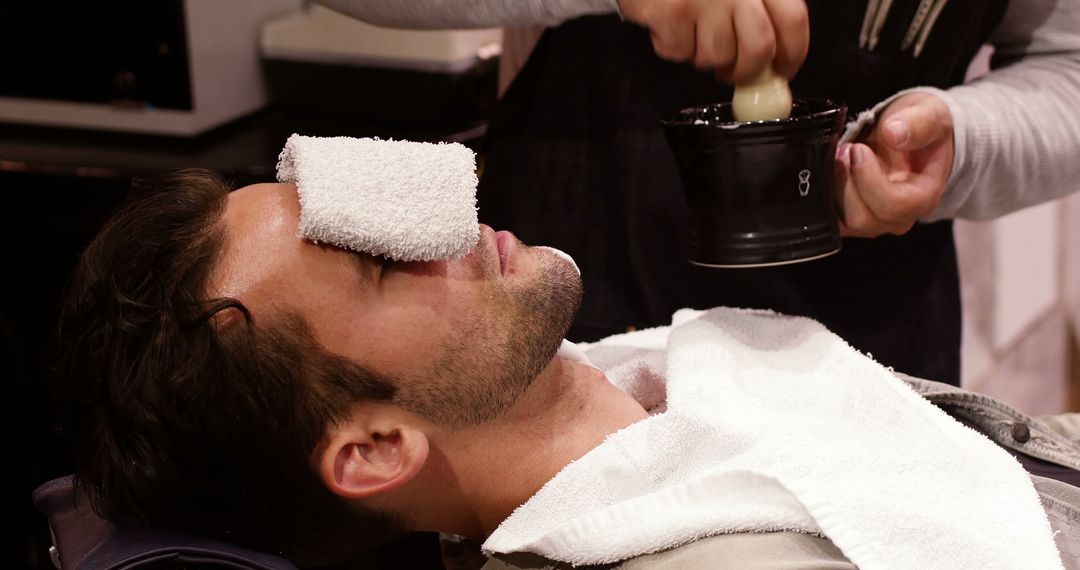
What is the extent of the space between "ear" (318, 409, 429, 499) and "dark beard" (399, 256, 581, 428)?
3 cm

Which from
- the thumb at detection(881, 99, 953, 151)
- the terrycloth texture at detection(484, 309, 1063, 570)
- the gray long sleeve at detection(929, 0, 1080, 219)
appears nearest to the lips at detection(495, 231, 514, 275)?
the terrycloth texture at detection(484, 309, 1063, 570)

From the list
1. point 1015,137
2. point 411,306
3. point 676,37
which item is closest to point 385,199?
point 411,306

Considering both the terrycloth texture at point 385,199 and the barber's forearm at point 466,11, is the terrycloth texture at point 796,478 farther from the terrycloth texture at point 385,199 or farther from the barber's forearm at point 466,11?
the barber's forearm at point 466,11

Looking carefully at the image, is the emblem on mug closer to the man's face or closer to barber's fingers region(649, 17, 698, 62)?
barber's fingers region(649, 17, 698, 62)

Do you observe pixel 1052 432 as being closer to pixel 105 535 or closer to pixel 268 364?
pixel 268 364

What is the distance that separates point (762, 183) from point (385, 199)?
1.36 feet

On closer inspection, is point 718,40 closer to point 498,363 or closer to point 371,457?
point 498,363

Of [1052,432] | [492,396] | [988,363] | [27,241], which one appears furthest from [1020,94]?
[988,363]

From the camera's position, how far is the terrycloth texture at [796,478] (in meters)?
1.12

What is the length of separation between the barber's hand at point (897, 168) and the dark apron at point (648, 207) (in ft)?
0.56

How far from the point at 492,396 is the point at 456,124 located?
1.13 m

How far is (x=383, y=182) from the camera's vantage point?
3.69 feet

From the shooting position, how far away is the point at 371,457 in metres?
1.21

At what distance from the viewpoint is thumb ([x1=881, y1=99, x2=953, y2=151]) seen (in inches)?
52.9
